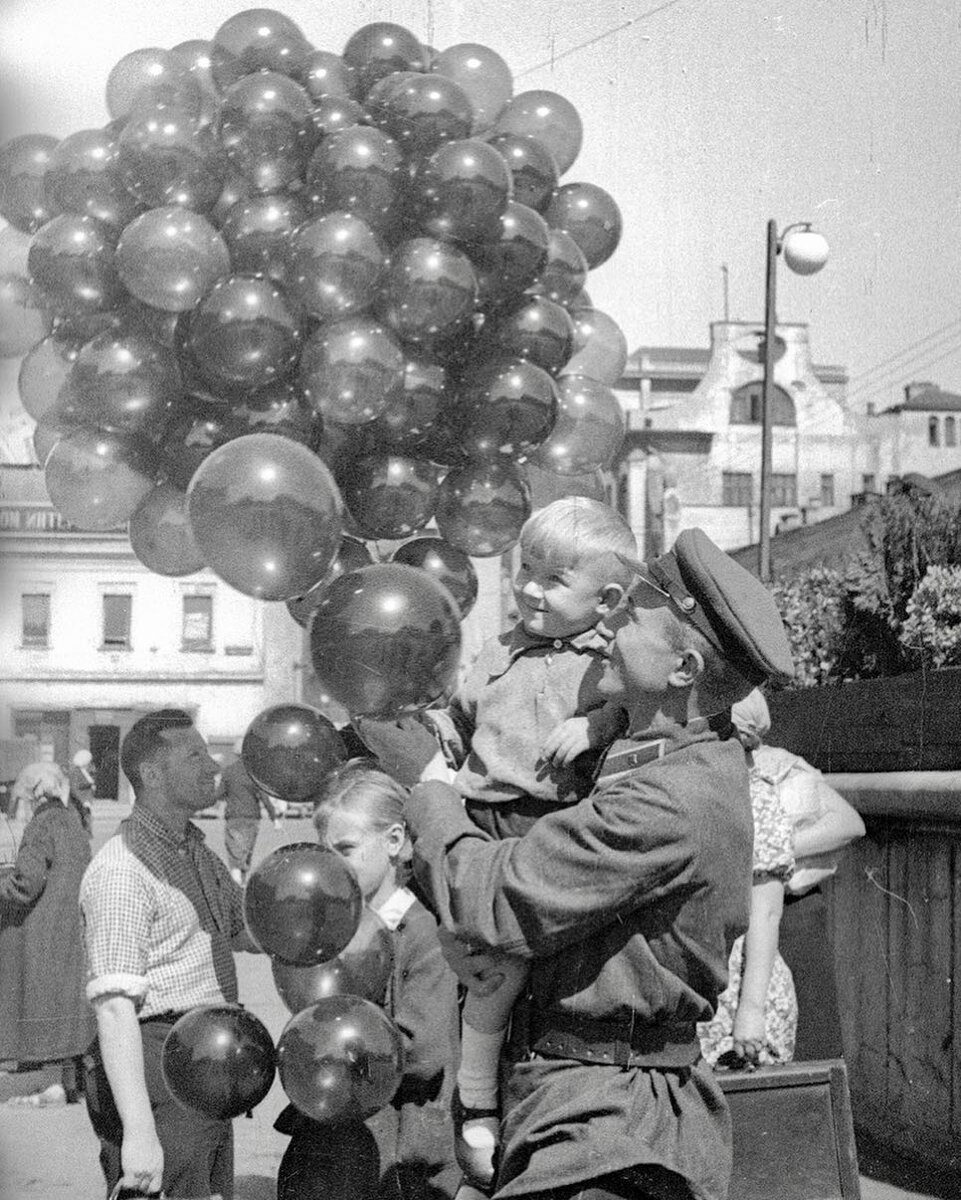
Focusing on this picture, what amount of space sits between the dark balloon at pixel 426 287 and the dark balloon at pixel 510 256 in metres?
0.12

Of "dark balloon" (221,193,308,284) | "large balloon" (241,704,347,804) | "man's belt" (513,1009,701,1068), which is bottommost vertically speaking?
"man's belt" (513,1009,701,1068)

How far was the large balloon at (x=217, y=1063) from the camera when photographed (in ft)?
10.1

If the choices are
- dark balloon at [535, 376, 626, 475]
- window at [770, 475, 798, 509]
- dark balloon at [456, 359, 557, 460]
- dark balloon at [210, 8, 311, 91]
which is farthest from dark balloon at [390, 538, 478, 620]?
window at [770, 475, 798, 509]

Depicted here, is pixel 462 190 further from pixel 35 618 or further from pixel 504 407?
pixel 35 618

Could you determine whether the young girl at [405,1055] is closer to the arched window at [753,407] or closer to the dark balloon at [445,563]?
the dark balloon at [445,563]

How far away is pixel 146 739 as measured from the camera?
366 centimetres

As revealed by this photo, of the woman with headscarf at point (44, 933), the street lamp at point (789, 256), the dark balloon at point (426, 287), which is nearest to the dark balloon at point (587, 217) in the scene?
the dark balloon at point (426, 287)

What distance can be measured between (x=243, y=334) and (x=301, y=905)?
124 centimetres

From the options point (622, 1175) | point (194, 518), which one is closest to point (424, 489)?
point (194, 518)

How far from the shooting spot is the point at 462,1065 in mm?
2770

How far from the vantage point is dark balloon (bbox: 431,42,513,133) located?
3965 millimetres

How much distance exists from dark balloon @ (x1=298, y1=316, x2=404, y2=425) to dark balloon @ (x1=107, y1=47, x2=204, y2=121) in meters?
0.61

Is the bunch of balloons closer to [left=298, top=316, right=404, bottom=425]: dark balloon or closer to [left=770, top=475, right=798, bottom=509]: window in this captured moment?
[left=298, top=316, right=404, bottom=425]: dark balloon

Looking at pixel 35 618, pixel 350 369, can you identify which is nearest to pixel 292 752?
pixel 350 369
